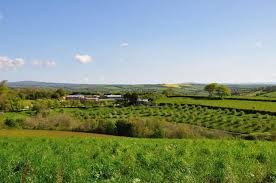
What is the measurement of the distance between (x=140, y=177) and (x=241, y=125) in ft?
264

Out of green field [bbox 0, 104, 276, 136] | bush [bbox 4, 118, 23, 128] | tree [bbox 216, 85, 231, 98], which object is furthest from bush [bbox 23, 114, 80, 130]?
tree [bbox 216, 85, 231, 98]

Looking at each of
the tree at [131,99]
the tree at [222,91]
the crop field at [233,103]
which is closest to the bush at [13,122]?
the crop field at [233,103]

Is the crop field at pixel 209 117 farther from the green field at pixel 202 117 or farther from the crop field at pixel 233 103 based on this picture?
the crop field at pixel 233 103

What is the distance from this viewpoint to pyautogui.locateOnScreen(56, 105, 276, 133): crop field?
84.7 metres

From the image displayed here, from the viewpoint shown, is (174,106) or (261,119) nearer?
(261,119)

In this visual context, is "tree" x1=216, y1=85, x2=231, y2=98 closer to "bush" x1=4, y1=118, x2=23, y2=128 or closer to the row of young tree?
the row of young tree

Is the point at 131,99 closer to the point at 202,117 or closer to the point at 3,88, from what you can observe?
the point at 3,88

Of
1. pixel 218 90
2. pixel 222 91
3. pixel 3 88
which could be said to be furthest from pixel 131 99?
pixel 218 90

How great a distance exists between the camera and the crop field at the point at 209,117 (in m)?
84.7

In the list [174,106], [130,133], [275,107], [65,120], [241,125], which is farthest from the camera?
[174,106]

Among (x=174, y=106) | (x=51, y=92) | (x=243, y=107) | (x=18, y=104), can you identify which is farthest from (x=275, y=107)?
(x=51, y=92)

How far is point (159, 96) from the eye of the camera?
150m

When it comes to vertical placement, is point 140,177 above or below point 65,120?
above

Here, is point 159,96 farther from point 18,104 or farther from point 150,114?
point 18,104
